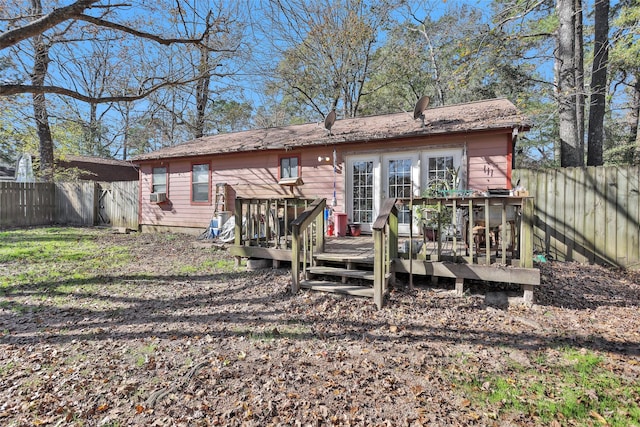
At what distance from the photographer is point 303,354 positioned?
10.1 feet

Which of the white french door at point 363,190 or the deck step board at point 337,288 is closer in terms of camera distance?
the deck step board at point 337,288

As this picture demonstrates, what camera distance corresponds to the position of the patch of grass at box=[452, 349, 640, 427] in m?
2.20

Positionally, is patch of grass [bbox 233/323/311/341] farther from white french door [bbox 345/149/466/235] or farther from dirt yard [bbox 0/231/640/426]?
white french door [bbox 345/149/466/235]

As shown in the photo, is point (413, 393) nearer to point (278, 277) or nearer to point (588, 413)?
point (588, 413)

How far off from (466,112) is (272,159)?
5.37m

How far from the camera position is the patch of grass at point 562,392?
86.6 inches

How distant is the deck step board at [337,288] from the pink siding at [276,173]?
402 cm

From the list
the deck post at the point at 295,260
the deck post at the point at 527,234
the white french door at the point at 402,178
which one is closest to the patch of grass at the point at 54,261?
the deck post at the point at 295,260

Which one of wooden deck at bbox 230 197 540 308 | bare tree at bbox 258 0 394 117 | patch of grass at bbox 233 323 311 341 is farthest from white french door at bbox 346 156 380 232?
bare tree at bbox 258 0 394 117

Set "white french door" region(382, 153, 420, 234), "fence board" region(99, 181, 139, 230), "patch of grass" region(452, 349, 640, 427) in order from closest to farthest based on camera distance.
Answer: "patch of grass" region(452, 349, 640, 427) → "white french door" region(382, 153, 420, 234) → "fence board" region(99, 181, 139, 230)

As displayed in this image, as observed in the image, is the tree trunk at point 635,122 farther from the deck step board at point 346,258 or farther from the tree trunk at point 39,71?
the tree trunk at point 39,71

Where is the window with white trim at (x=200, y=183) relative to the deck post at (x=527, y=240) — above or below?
above

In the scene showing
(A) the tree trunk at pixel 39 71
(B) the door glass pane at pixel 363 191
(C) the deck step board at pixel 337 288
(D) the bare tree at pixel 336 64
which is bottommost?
(C) the deck step board at pixel 337 288

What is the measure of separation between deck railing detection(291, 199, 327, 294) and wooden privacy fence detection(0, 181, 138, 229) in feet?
32.1
